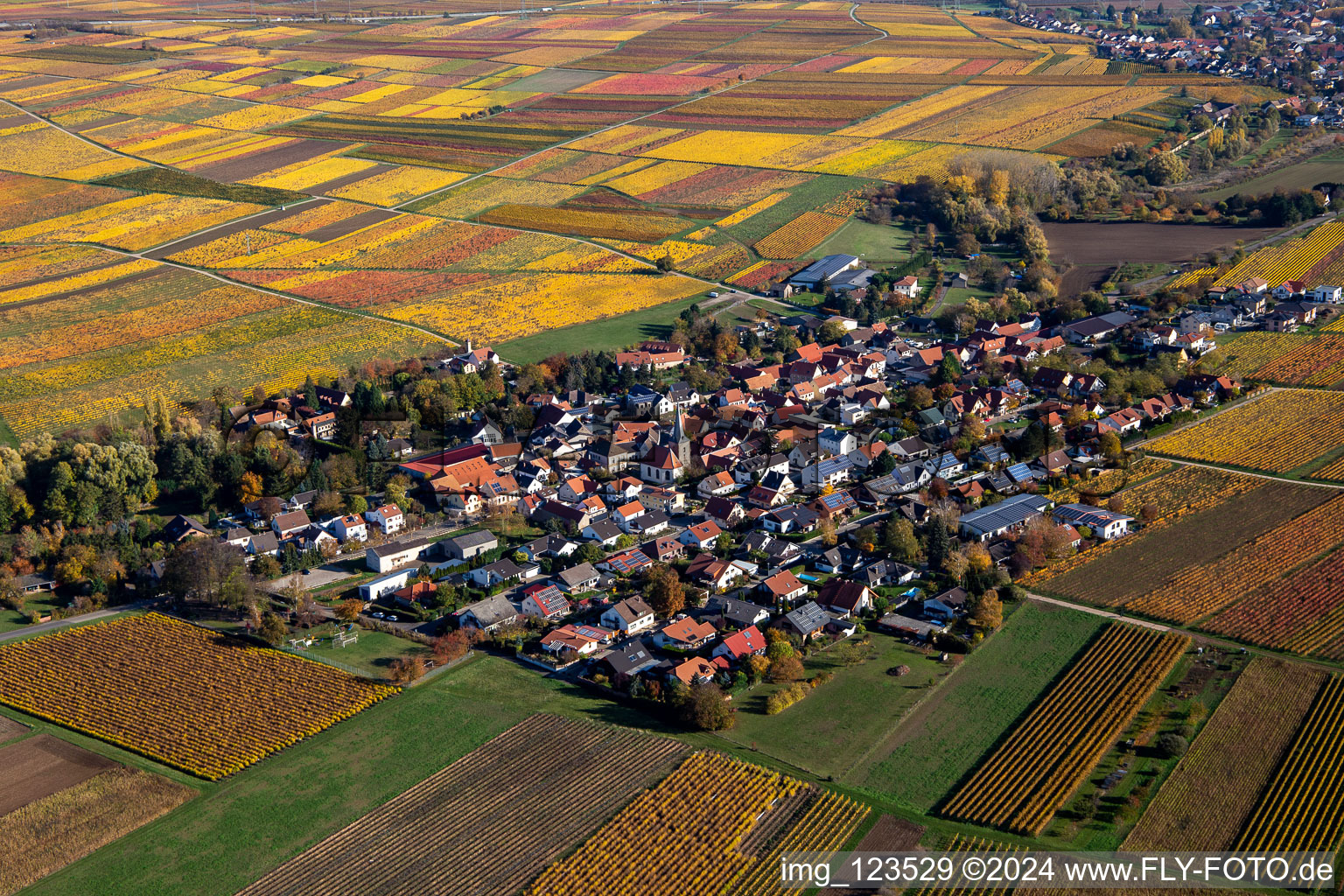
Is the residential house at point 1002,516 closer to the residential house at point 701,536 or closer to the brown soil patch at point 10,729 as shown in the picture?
the residential house at point 701,536

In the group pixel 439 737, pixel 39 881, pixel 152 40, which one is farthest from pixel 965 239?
pixel 152 40

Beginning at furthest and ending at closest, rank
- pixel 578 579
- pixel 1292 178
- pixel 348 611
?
pixel 1292 178 < pixel 578 579 < pixel 348 611

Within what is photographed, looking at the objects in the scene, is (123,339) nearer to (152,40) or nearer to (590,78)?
(590,78)

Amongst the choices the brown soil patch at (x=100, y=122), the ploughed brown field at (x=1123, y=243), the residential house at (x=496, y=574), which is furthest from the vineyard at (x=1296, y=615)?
the brown soil patch at (x=100, y=122)

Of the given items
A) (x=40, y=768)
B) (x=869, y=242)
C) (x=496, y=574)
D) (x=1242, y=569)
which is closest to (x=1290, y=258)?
(x=869, y=242)

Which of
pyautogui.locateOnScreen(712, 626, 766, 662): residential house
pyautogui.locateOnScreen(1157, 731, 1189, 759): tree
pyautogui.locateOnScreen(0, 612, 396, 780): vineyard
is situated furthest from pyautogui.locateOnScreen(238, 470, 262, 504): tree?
pyautogui.locateOnScreen(1157, 731, 1189, 759): tree

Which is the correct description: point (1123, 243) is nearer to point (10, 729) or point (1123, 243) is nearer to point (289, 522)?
point (289, 522)
